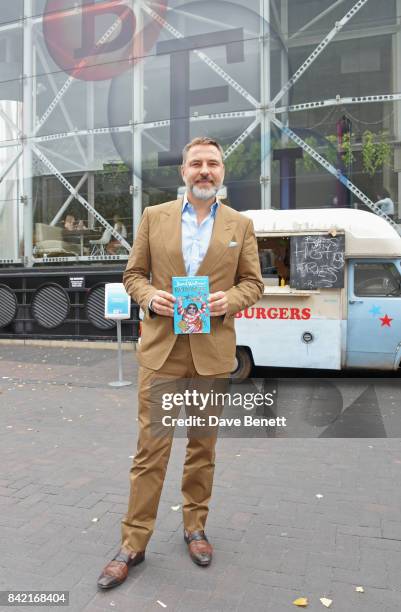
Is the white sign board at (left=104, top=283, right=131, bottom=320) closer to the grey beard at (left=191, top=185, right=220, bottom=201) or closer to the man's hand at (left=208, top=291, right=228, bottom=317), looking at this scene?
the grey beard at (left=191, top=185, right=220, bottom=201)

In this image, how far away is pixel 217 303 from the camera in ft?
A: 8.32

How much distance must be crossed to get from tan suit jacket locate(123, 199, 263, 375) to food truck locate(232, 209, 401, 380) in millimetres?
4339

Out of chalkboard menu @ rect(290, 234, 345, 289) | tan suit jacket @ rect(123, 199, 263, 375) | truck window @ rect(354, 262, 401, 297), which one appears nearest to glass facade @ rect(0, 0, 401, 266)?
truck window @ rect(354, 262, 401, 297)

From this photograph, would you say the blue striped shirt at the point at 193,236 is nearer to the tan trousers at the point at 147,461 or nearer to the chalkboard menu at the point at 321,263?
the tan trousers at the point at 147,461

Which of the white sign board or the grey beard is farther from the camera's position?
the white sign board

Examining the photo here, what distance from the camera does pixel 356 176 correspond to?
34.5ft

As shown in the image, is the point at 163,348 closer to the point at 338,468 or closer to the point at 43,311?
the point at 338,468

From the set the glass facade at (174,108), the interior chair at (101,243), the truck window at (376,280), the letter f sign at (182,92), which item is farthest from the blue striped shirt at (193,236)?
the interior chair at (101,243)

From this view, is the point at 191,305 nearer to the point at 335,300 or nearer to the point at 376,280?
the point at 335,300

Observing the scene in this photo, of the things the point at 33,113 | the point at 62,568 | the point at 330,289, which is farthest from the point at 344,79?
the point at 62,568

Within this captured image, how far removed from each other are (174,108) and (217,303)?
10.3m

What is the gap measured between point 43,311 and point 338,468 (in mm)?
8479

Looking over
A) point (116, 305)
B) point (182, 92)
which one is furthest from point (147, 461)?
point (182, 92)

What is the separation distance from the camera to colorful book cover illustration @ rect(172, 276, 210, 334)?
99.1 inches
